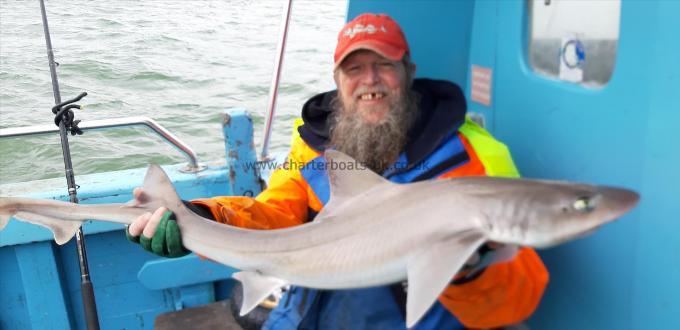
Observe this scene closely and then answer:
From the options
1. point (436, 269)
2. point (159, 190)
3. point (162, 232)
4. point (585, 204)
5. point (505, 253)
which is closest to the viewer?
point (585, 204)

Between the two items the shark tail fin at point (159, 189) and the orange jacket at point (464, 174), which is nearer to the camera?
the orange jacket at point (464, 174)

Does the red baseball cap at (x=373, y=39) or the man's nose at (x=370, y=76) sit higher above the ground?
the red baseball cap at (x=373, y=39)

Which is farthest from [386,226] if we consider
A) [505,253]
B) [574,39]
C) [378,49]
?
[574,39]

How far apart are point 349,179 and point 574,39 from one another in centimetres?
129

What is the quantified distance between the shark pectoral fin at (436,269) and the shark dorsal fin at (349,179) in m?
0.35

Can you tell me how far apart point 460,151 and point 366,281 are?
0.88 metres

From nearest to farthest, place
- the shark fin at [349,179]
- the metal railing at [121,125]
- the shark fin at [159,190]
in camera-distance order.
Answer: the shark fin at [349,179], the shark fin at [159,190], the metal railing at [121,125]

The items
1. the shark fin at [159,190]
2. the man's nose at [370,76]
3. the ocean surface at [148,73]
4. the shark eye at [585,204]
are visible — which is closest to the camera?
the shark eye at [585,204]

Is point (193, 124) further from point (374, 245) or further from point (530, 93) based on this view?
point (374, 245)

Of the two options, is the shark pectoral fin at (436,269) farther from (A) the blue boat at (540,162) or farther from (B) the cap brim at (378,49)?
(B) the cap brim at (378,49)

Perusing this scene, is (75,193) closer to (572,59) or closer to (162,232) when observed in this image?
(162,232)

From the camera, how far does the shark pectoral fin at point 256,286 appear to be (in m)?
1.80

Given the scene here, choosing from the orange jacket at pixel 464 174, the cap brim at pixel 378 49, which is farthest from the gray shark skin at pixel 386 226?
the cap brim at pixel 378 49

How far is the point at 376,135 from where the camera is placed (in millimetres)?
2582
